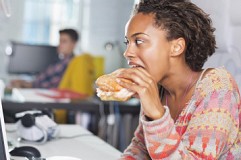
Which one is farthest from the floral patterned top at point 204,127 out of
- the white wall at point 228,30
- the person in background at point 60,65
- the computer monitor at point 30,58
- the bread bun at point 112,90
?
the computer monitor at point 30,58

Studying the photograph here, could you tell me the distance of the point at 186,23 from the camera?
113cm

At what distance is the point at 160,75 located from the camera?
1.12 m

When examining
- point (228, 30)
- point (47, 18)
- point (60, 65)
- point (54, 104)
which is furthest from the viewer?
point (47, 18)

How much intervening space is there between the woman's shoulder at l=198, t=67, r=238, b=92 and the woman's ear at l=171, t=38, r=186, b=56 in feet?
0.31

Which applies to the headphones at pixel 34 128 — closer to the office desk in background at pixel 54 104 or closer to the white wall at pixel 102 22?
the office desk in background at pixel 54 104

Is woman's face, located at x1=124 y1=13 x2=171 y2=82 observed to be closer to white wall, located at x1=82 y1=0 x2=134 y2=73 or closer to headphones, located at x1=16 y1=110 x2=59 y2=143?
headphones, located at x1=16 y1=110 x2=59 y2=143

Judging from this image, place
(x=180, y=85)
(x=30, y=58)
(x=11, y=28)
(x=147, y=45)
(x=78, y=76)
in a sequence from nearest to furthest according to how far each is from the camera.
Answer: (x=147, y=45) < (x=180, y=85) < (x=78, y=76) < (x=30, y=58) < (x=11, y=28)

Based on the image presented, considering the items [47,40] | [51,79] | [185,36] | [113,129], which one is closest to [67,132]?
[185,36]

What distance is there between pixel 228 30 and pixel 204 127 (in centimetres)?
66

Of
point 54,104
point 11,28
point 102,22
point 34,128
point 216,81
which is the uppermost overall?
point 102,22

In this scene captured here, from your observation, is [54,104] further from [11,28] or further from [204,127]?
[11,28]

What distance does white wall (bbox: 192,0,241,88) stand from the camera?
1.51 m

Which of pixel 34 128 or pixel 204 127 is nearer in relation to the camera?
pixel 204 127

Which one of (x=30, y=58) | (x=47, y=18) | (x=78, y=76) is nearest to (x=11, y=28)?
(x=47, y=18)
